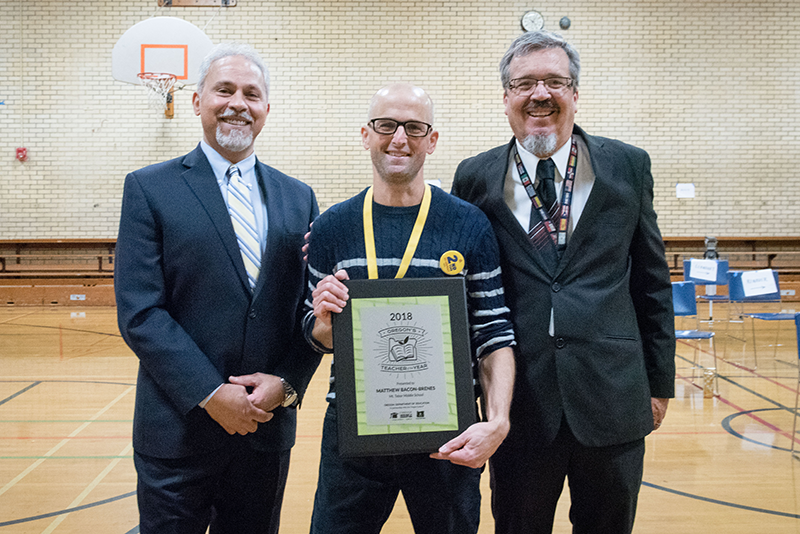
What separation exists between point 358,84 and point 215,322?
1042 centimetres

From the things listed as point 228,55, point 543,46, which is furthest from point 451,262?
point 228,55

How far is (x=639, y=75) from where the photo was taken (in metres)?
11.8

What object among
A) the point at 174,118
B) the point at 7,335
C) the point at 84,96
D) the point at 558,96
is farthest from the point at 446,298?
the point at 84,96

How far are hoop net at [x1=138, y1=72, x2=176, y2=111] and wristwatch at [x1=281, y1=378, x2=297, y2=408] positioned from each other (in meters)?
9.02

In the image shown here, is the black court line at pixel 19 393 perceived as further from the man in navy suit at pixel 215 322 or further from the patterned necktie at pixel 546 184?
the patterned necktie at pixel 546 184

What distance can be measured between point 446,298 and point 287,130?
10532 millimetres

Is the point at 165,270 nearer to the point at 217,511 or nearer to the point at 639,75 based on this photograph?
the point at 217,511

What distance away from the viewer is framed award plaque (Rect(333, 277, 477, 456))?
163cm

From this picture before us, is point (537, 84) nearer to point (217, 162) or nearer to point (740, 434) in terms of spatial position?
point (217, 162)

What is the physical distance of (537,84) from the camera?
6.24 ft

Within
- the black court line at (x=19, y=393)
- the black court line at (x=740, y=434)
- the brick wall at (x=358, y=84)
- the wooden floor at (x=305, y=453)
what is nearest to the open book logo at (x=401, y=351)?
the wooden floor at (x=305, y=453)

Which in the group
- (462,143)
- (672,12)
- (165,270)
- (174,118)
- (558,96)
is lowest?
(165,270)

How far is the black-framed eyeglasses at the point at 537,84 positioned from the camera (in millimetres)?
1899

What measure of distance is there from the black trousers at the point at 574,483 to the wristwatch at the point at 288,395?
0.70 meters
